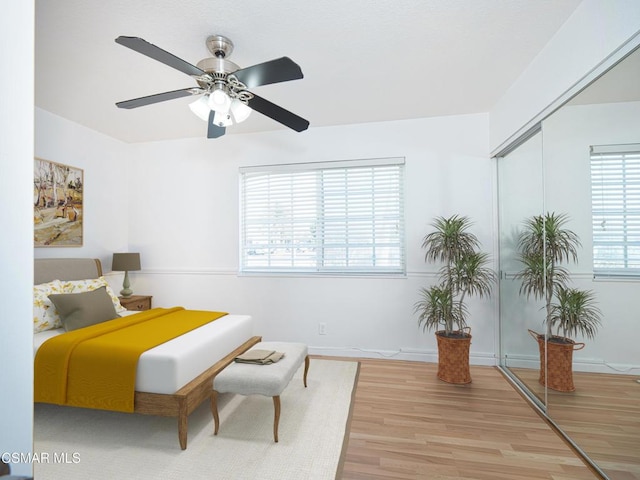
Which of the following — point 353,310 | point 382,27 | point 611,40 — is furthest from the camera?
point 353,310

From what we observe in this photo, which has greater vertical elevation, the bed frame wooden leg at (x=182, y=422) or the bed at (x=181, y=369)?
the bed at (x=181, y=369)

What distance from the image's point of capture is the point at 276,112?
7.13 feet

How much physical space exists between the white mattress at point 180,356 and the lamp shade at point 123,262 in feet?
3.98

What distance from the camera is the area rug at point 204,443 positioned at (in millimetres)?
1772

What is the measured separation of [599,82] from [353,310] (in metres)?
2.84

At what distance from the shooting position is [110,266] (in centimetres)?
404

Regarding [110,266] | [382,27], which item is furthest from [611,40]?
[110,266]

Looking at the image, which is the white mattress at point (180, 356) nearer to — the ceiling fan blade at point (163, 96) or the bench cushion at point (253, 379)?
the bench cushion at point (253, 379)

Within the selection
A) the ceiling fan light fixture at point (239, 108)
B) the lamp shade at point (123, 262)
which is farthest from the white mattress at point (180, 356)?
the ceiling fan light fixture at point (239, 108)

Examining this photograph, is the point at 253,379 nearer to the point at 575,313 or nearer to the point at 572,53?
the point at 575,313

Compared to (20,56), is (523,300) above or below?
below

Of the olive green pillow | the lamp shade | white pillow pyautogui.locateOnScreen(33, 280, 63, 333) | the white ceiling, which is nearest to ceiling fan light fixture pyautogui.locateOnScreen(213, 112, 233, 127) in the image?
the white ceiling

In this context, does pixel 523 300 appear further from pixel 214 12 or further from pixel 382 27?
pixel 214 12

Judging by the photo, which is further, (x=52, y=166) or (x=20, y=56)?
(x=52, y=166)
